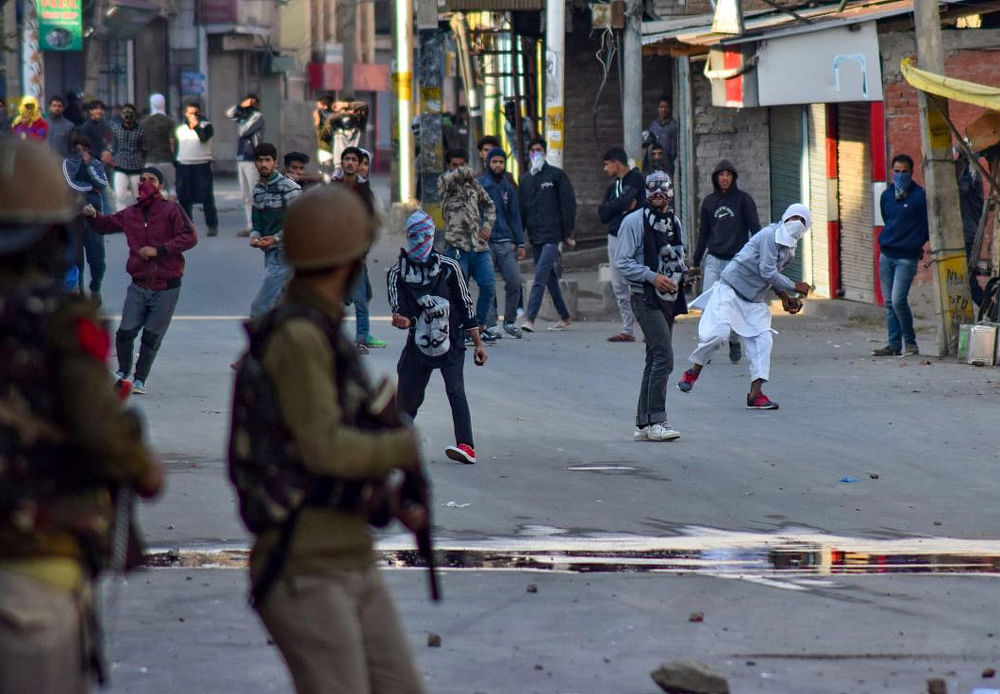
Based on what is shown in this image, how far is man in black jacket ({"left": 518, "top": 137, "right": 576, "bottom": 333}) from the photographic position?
17.4 m

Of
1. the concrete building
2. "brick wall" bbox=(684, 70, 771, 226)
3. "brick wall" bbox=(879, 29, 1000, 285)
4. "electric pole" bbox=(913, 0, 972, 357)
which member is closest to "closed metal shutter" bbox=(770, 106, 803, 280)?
the concrete building

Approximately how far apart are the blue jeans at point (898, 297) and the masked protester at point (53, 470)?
1246cm

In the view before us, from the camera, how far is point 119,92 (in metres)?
45.5

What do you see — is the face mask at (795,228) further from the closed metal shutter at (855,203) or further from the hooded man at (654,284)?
the closed metal shutter at (855,203)

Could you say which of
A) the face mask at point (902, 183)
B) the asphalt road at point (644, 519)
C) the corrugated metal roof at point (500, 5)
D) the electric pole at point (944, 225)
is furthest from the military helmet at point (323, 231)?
the corrugated metal roof at point (500, 5)

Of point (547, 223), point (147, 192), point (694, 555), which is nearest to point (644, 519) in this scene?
point (694, 555)

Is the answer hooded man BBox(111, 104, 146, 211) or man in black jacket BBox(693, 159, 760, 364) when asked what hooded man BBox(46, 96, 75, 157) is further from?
man in black jacket BBox(693, 159, 760, 364)

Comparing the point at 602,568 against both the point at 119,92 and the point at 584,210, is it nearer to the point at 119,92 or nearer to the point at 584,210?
the point at 584,210

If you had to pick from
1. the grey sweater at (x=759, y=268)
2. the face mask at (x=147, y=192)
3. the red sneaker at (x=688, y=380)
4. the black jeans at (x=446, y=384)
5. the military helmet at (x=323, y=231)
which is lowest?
the red sneaker at (x=688, y=380)

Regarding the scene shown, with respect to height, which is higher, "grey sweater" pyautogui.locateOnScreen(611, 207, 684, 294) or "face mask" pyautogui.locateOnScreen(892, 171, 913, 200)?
"face mask" pyautogui.locateOnScreen(892, 171, 913, 200)

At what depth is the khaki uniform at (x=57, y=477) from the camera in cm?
318

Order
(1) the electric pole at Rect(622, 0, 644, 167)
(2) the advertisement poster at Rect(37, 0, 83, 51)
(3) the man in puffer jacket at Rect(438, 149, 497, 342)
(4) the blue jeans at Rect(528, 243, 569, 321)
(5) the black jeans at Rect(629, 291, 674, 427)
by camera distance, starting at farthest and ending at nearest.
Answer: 1. (2) the advertisement poster at Rect(37, 0, 83, 51)
2. (1) the electric pole at Rect(622, 0, 644, 167)
3. (4) the blue jeans at Rect(528, 243, 569, 321)
4. (3) the man in puffer jacket at Rect(438, 149, 497, 342)
5. (5) the black jeans at Rect(629, 291, 674, 427)

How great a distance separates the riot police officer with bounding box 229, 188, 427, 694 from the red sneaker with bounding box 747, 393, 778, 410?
28.8 feet

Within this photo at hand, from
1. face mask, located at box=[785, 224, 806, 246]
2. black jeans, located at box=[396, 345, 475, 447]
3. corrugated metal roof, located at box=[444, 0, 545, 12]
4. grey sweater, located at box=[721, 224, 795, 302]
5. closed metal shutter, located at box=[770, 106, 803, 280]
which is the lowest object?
black jeans, located at box=[396, 345, 475, 447]
